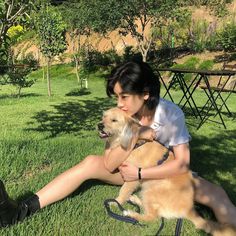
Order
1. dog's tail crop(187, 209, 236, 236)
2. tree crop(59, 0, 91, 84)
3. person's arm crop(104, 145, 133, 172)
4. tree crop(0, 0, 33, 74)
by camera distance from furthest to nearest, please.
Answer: tree crop(59, 0, 91, 84), tree crop(0, 0, 33, 74), person's arm crop(104, 145, 133, 172), dog's tail crop(187, 209, 236, 236)

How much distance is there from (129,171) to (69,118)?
20.1 feet

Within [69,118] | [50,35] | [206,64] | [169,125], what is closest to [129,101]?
[169,125]

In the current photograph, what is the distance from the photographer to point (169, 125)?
362cm

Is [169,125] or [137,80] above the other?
[137,80]

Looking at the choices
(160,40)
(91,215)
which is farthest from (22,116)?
(160,40)

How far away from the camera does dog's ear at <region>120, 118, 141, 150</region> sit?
3475mm

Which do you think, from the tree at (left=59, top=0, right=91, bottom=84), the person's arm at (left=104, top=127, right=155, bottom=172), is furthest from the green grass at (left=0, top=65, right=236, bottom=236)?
the tree at (left=59, top=0, right=91, bottom=84)

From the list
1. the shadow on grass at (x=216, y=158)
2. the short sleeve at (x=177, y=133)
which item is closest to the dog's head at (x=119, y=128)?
the short sleeve at (x=177, y=133)

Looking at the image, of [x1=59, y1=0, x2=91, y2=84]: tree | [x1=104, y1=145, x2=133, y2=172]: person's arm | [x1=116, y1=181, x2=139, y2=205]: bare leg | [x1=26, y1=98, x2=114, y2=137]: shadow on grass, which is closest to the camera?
[x1=104, y1=145, x2=133, y2=172]: person's arm

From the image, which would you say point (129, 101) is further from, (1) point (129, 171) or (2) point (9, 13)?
(2) point (9, 13)

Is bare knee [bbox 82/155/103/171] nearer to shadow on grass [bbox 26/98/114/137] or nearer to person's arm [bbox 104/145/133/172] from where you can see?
person's arm [bbox 104/145/133/172]

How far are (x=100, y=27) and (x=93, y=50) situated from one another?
5.87 meters

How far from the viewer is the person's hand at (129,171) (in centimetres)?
351

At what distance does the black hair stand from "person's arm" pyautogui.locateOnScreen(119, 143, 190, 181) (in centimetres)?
47
